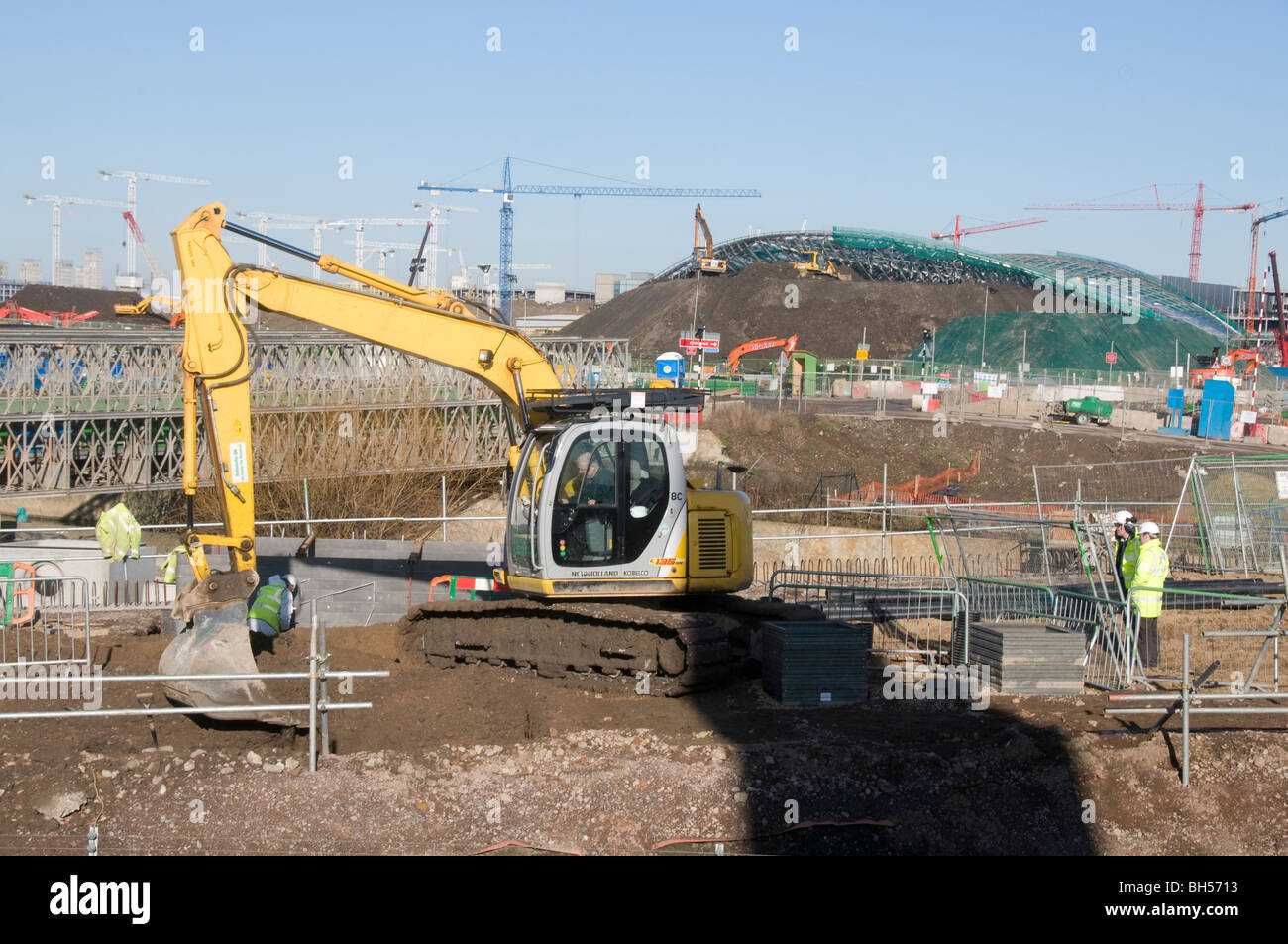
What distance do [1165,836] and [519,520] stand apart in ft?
20.0

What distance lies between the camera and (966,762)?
8.90 metres

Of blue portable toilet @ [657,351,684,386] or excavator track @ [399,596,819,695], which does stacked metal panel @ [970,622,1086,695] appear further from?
blue portable toilet @ [657,351,684,386]

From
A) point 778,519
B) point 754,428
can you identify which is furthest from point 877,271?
point 778,519

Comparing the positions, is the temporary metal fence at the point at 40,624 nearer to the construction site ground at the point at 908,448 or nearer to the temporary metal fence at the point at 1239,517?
the temporary metal fence at the point at 1239,517

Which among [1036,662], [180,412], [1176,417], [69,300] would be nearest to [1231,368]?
[1176,417]

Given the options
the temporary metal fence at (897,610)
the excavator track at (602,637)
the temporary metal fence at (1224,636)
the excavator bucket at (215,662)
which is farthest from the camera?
the temporary metal fence at (897,610)

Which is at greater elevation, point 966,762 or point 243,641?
point 243,641

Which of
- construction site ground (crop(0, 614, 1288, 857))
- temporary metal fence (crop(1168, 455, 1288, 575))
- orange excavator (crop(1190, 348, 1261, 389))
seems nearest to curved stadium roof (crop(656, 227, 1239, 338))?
orange excavator (crop(1190, 348, 1261, 389))

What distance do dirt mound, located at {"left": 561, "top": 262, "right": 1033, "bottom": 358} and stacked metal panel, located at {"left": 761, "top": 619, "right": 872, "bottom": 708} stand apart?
56.5 metres

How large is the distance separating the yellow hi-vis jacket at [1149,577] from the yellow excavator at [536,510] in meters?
3.87

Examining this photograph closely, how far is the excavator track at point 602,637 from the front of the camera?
34.6ft

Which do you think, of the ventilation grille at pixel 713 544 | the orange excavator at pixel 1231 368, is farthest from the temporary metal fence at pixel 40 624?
the orange excavator at pixel 1231 368

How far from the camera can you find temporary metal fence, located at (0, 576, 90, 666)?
12062mm
